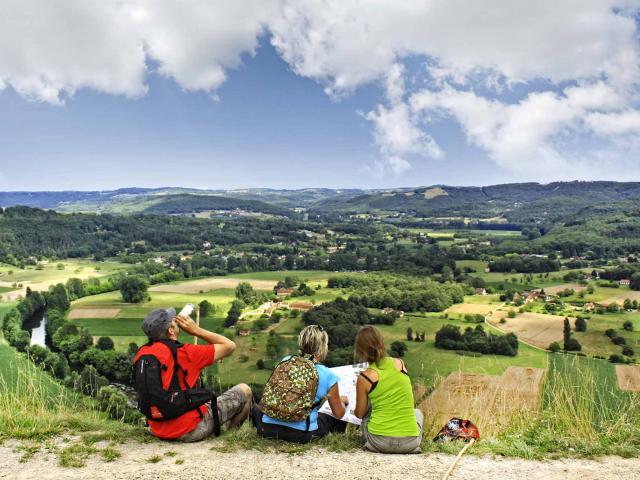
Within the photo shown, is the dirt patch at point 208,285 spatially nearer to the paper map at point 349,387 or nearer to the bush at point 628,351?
the bush at point 628,351

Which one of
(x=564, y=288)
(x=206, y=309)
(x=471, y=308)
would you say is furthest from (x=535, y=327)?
(x=206, y=309)

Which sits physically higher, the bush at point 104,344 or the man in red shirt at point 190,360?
the man in red shirt at point 190,360

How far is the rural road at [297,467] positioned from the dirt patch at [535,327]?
4254 cm

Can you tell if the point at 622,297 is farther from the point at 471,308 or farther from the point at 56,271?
the point at 56,271

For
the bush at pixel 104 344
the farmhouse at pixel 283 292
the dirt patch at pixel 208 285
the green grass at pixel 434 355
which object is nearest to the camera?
the green grass at pixel 434 355

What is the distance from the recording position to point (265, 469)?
5.12 meters

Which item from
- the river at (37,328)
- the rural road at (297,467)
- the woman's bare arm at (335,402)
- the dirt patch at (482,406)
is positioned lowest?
the river at (37,328)

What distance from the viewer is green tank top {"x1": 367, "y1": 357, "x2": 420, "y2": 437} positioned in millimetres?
5562

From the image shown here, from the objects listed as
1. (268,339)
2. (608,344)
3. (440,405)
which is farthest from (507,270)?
(440,405)

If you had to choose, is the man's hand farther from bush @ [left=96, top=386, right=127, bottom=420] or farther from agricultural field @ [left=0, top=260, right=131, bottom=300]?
agricultural field @ [left=0, top=260, right=131, bottom=300]

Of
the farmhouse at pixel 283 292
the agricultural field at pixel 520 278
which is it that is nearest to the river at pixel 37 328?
the farmhouse at pixel 283 292

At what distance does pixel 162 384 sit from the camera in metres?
5.29

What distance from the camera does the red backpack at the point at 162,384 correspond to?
17.2ft

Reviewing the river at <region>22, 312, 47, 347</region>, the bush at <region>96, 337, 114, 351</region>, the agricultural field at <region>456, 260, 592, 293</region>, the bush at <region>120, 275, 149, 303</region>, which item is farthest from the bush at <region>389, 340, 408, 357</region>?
the bush at <region>120, 275, 149, 303</region>
